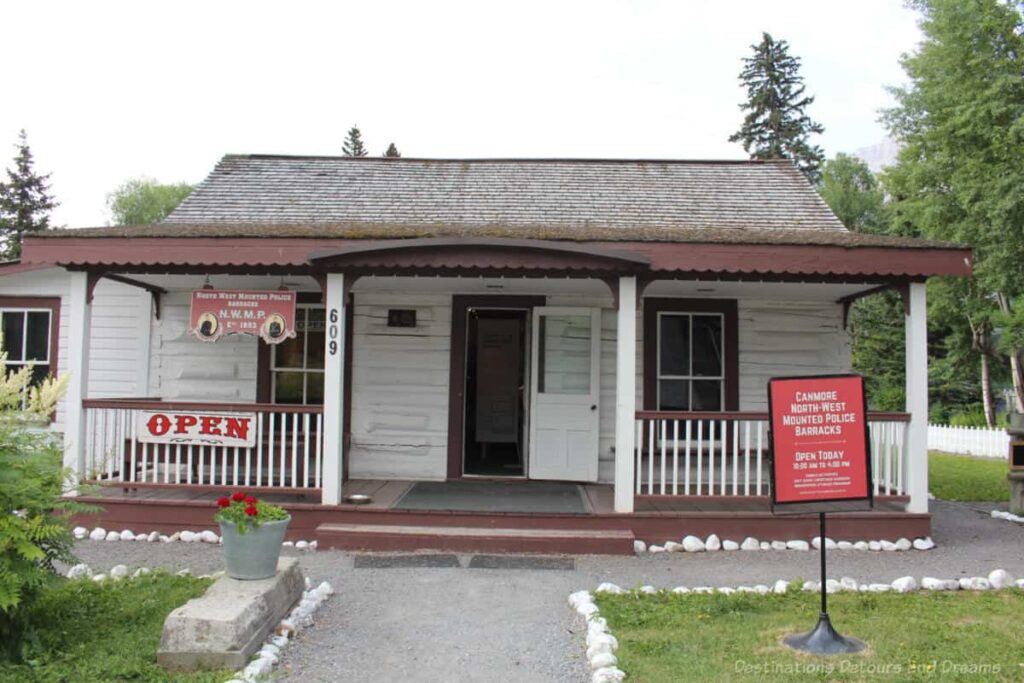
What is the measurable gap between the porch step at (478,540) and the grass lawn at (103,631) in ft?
4.46

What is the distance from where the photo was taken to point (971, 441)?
57.1ft

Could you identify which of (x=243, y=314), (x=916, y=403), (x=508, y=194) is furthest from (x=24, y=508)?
(x=508, y=194)

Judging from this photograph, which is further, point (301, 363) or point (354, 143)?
point (354, 143)

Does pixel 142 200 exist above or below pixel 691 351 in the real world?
above

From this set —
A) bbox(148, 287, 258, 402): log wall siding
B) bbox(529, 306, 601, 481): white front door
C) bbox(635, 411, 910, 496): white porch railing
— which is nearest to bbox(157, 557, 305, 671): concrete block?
bbox(635, 411, 910, 496): white porch railing

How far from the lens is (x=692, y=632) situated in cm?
430

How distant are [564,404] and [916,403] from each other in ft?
11.7

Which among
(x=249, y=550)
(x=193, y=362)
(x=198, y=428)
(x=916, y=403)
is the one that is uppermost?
(x=193, y=362)

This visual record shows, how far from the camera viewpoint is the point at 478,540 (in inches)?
245

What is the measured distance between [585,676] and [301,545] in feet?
11.7

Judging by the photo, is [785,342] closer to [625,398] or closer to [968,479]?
[625,398]

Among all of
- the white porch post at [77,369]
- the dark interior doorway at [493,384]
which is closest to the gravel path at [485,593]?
the white porch post at [77,369]

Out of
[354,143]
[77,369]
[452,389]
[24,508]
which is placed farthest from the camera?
[354,143]

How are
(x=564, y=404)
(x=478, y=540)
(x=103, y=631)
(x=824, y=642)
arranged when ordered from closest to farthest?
(x=824, y=642), (x=103, y=631), (x=478, y=540), (x=564, y=404)
